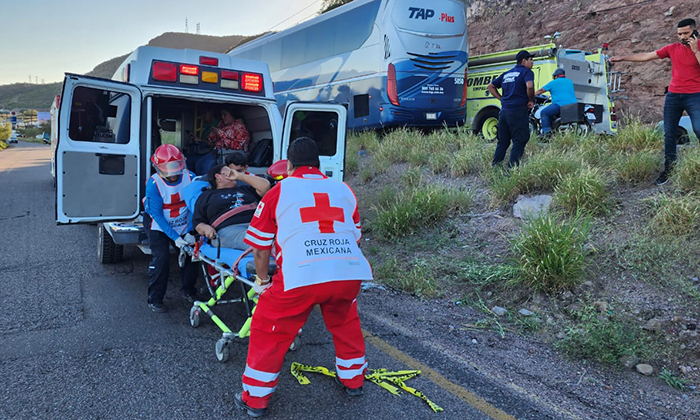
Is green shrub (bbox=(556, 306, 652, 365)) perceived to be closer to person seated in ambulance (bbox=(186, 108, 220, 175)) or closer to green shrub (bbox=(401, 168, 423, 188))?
green shrub (bbox=(401, 168, 423, 188))

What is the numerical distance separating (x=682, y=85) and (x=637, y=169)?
1050mm

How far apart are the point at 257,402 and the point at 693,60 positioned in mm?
5841

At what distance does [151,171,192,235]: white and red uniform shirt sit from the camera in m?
4.57

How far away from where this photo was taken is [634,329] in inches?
152

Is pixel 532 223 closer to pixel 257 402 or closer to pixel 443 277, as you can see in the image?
pixel 443 277

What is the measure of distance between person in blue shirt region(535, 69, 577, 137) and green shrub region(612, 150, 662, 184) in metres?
2.93

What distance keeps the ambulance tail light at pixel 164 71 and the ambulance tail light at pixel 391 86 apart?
660 centimetres

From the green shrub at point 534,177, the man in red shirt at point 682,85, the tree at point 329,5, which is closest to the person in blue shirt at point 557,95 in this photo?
the green shrub at point 534,177

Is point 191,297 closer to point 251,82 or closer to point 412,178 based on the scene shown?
point 251,82

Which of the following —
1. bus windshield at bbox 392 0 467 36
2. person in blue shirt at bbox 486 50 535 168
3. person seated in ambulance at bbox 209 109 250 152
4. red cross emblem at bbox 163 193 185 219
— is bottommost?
red cross emblem at bbox 163 193 185 219

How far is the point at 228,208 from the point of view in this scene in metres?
4.39

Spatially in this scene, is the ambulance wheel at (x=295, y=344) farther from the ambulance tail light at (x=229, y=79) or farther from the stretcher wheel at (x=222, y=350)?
the ambulance tail light at (x=229, y=79)

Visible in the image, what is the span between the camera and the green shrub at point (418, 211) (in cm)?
650

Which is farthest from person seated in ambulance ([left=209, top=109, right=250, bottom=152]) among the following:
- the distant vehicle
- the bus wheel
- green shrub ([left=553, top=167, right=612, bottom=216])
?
the bus wheel
